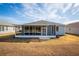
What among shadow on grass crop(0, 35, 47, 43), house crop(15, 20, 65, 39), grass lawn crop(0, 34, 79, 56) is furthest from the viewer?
house crop(15, 20, 65, 39)

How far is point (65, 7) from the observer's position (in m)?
4.79

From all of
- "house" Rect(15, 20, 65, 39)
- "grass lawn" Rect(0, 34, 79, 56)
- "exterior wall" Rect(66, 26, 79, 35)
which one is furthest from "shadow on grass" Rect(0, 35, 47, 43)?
"exterior wall" Rect(66, 26, 79, 35)

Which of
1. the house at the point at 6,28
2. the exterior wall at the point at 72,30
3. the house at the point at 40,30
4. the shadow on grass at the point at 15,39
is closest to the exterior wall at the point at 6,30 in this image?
the house at the point at 6,28

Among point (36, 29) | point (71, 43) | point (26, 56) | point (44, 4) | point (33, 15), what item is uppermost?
point (44, 4)

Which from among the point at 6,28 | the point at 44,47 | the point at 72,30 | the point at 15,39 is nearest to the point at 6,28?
the point at 6,28

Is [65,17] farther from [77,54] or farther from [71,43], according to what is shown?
[77,54]

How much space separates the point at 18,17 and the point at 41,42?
3.38ft

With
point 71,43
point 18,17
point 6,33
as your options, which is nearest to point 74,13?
point 71,43

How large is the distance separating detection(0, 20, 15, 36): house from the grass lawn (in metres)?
0.41

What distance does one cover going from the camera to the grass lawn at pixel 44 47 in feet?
15.3

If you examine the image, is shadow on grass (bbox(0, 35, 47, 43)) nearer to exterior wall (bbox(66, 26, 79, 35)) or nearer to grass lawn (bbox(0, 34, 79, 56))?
grass lawn (bbox(0, 34, 79, 56))

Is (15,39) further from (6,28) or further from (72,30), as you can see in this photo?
(72,30)

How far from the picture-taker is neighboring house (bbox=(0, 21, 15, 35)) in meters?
5.12

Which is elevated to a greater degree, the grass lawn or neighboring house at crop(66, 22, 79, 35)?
neighboring house at crop(66, 22, 79, 35)
